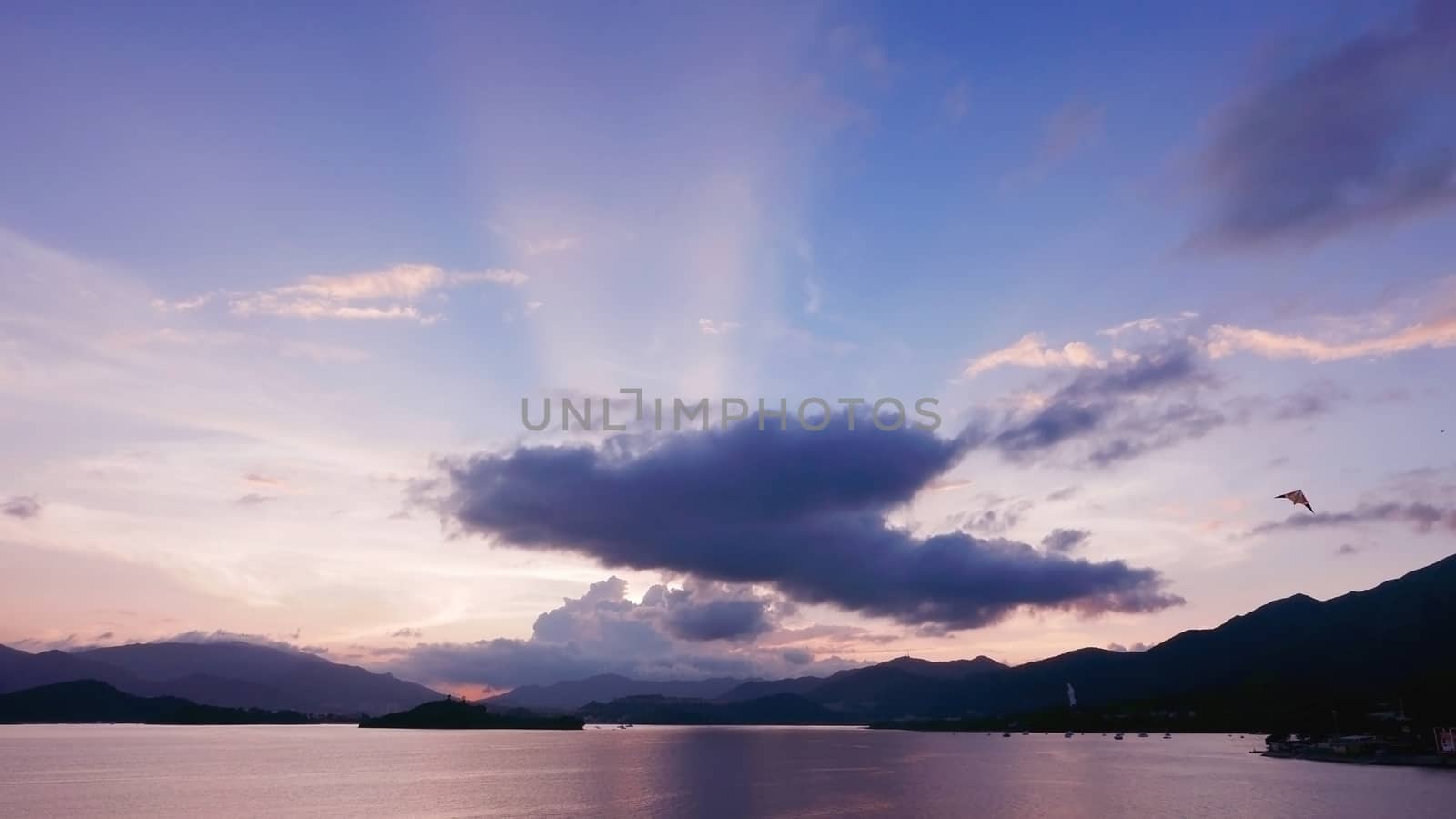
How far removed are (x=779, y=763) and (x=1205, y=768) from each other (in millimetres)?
81320

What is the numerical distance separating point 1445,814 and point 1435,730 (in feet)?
237

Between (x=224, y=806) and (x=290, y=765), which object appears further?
(x=290, y=765)

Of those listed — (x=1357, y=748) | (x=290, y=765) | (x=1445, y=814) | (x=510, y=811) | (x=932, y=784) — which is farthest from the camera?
(x=290, y=765)

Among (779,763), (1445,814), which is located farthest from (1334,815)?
(779,763)

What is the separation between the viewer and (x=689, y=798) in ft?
374

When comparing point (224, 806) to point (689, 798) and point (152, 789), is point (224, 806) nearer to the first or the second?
point (152, 789)

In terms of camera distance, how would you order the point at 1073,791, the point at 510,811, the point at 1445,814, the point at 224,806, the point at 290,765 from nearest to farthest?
the point at 1445,814, the point at 510,811, the point at 224,806, the point at 1073,791, the point at 290,765

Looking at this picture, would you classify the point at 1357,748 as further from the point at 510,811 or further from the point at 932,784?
the point at 510,811

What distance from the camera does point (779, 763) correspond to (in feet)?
634

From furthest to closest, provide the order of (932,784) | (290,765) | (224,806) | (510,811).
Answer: (290,765) → (932,784) → (224,806) → (510,811)

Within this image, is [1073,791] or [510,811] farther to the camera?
[1073,791]

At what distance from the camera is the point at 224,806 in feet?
355

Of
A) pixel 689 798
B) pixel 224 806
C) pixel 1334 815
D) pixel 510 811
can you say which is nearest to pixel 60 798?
pixel 224 806

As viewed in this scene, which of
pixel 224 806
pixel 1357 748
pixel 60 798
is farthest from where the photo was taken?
pixel 1357 748
